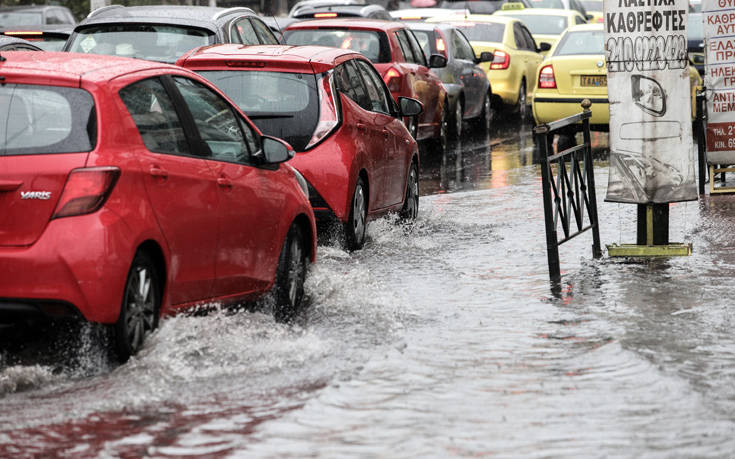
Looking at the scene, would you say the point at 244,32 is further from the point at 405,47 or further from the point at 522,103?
the point at 522,103

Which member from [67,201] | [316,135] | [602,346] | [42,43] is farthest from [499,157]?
[67,201]

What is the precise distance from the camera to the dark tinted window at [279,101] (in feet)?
34.6

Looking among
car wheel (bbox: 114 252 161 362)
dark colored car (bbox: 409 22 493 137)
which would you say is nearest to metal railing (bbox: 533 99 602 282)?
car wheel (bbox: 114 252 161 362)

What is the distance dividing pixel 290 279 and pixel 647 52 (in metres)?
3.28

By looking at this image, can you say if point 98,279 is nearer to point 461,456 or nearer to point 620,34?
point 461,456

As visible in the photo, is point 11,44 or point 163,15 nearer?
point 11,44

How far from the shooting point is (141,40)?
47.4 ft

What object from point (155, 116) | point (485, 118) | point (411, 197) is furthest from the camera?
point (485, 118)

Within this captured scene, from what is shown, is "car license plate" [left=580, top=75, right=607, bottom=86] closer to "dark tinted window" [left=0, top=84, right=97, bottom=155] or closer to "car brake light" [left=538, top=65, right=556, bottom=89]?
"car brake light" [left=538, top=65, right=556, bottom=89]

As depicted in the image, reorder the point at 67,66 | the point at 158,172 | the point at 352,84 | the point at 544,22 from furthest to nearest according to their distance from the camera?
the point at 544,22 → the point at 352,84 → the point at 67,66 → the point at 158,172

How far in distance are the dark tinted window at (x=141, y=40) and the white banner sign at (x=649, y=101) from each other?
5.45m

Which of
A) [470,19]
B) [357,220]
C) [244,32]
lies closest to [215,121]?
[357,220]

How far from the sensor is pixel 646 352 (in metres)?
7.22

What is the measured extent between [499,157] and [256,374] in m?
12.8
